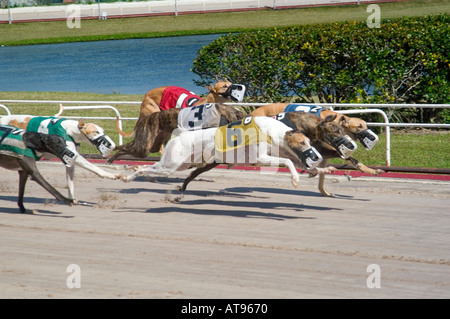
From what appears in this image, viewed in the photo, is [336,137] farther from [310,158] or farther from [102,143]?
[102,143]

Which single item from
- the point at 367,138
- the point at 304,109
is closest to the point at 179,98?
the point at 304,109

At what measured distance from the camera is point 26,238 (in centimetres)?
674

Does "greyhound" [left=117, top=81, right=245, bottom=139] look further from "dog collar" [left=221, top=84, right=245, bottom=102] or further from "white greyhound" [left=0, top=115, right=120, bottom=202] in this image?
"white greyhound" [left=0, top=115, right=120, bottom=202]

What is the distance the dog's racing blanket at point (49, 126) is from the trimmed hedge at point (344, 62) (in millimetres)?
5648

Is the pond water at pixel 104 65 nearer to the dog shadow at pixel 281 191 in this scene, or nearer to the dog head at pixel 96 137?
the dog shadow at pixel 281 191

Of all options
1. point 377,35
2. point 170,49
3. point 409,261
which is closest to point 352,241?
point 409,261

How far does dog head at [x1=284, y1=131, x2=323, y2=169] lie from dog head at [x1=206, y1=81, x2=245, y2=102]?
1.75 metres

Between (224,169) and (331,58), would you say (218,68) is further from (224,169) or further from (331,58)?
(224,169)

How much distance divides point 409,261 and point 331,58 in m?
7.39

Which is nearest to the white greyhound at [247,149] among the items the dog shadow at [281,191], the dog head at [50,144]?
the dog head at [50,144]

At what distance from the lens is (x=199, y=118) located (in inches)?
329

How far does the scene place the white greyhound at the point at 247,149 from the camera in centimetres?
717

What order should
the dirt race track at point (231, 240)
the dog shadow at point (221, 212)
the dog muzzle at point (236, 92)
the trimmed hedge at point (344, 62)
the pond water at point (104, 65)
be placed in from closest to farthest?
the dirt race track at point (231, 240) < the dog shadow at point (221, 212) < the dog muzzle at point (236, 92) < the trimmed hedge at point (344, 62) < the pond water at point (104, 65)

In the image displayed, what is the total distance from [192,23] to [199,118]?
1246 inches
